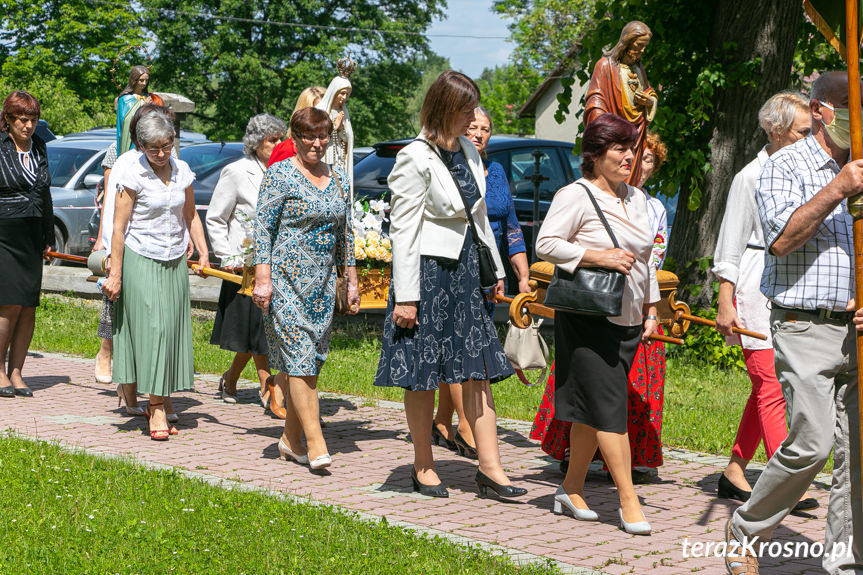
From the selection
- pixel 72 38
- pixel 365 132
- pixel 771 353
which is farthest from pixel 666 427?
pixel 72 38

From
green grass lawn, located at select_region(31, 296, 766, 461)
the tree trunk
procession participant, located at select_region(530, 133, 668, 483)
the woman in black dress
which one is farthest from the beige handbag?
the tree trunk

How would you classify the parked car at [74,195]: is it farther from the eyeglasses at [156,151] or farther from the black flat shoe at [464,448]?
the black flat shoe at [464,448]

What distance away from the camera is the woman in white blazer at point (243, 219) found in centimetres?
852

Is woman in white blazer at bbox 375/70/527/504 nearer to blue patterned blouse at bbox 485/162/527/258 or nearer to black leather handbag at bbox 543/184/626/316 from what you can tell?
black leather handbag at bbox 543/184/626/316

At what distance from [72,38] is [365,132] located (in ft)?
43.6

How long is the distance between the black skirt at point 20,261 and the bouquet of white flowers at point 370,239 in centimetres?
258

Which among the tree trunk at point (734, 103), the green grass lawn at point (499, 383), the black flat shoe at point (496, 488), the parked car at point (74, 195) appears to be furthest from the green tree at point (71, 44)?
the black flat shoe at point (496, 488)

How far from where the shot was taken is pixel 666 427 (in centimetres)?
818

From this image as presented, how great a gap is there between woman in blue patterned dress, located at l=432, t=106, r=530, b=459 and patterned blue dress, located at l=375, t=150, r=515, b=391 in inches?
49.2

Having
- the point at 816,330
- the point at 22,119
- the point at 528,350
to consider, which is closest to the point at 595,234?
the point at 528,350

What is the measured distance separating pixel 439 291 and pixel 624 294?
1052mm

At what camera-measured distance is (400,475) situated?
265 inches

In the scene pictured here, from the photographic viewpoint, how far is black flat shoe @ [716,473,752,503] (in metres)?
6.26

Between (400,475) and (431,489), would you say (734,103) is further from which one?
(431,489)
